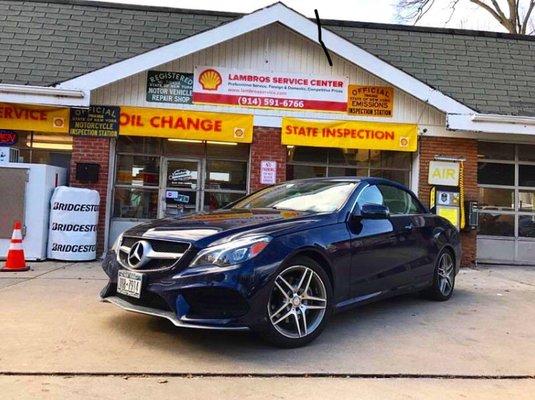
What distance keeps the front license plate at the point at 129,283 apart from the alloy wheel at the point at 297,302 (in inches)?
42.6

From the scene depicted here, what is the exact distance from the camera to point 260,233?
14.7 feet

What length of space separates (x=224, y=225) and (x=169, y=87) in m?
6.34

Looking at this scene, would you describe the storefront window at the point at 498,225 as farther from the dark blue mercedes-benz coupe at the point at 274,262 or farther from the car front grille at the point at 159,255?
the car front grille at the point at 159,255

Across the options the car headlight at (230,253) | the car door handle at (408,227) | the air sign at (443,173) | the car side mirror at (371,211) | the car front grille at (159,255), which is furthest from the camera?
the air sign at (443,173)

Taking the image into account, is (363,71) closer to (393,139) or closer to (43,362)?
(393,139)

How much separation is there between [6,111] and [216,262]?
7525 millimetres

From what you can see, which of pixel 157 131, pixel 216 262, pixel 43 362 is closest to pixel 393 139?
pixel 157 131

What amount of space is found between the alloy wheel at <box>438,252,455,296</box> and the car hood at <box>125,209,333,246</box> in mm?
2395

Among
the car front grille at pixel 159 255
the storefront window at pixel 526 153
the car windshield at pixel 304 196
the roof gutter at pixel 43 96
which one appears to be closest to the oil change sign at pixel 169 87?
the roof gutter at pixel 43 96

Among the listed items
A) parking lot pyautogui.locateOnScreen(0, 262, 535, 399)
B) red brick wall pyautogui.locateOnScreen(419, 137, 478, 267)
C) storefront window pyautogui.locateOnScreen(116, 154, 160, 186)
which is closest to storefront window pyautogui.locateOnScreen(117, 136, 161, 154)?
storefront window pyautogui.locateOnScreen(116, 154, 160, 186)

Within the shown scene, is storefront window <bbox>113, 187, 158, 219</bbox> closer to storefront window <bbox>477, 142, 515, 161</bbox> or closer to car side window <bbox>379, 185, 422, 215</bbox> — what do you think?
car side window <bbox>379, 185, 422, 215</bbox>

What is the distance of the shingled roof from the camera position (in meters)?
10.1

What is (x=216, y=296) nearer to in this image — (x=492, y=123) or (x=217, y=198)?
(x=217, y=198)

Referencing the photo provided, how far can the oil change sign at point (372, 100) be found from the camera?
35.1 feet
